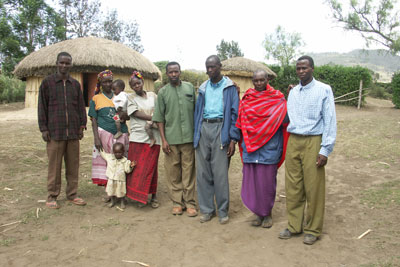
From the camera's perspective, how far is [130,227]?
11.9 feet

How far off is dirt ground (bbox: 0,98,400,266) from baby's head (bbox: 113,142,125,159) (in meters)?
0.70

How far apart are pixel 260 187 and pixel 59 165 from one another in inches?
96.9

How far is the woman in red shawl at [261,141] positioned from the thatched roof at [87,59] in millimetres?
10589

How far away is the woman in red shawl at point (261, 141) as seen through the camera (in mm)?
3414

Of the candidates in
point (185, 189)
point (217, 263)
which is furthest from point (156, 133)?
point (217, 263)

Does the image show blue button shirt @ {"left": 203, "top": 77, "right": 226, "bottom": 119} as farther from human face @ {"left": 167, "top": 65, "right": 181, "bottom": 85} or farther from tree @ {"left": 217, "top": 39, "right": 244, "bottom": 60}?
tree @ {"left": 217, "top": 39, "right": 244, "bottom": 60}

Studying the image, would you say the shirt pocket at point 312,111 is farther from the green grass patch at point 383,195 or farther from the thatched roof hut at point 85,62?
the thatched roof hut at point 85,62

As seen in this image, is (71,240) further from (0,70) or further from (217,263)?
(0,70)

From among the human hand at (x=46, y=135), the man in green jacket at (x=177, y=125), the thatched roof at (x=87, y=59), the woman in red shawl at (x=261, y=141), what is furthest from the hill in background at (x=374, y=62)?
the human hand at (x=46, y=135)

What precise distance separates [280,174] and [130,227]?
10.5ft

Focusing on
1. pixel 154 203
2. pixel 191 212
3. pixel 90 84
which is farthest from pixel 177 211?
pixel 90 84

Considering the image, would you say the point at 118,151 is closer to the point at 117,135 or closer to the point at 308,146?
the point at 117,135

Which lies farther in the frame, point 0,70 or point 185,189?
point 0,70

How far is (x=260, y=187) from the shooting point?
355cm
